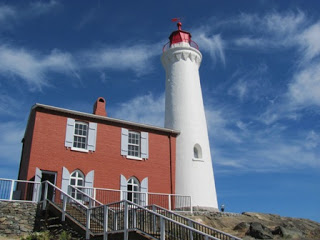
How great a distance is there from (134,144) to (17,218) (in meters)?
8.36

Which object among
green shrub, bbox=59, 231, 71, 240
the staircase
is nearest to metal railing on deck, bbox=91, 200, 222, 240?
the staircase

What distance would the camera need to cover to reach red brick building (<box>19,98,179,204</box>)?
18.7m

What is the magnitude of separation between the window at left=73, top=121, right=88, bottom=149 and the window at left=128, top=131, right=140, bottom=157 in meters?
2.73

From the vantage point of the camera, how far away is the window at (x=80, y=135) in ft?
64.3

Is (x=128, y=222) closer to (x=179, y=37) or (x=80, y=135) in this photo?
(x=80, y=135)

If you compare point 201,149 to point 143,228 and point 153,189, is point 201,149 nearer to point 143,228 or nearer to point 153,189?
point 153,189

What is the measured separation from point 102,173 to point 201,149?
6.59 metres

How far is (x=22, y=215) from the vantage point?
15.3 metres

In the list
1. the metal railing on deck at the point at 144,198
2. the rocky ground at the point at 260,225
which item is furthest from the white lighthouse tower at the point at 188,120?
the rocky ground at the point at 260,225

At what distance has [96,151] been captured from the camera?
20156 mm

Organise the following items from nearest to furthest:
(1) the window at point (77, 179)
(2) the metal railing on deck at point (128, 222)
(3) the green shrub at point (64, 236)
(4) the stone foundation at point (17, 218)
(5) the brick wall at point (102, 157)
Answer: (2) the metal railing on deck at point (128, 222) < (3) the green shrub at point (64, 236) < (4) the stone foundation at point (17, 218) < (1) the window at point (77, 179) < (5) the brick wall at point (102, 157)

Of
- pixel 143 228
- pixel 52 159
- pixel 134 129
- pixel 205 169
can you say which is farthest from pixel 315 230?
pixel 52 159

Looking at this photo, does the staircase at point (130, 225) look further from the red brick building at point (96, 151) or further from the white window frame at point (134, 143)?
the white window frame at point (134, 143)

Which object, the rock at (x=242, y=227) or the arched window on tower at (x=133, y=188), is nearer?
the rock at (x=242, y=227)
